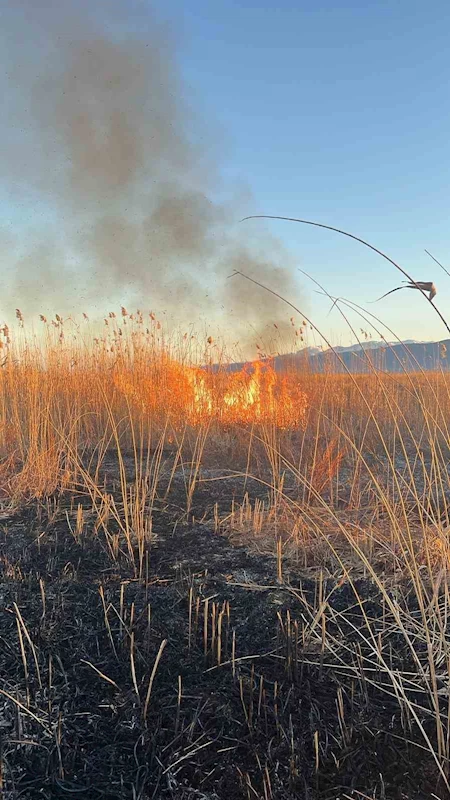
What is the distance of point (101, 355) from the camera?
6.16m

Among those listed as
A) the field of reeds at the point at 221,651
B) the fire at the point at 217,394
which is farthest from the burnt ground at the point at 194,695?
the fire at the point at 217,394

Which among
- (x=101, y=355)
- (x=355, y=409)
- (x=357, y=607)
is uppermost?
(x=101, y=355)

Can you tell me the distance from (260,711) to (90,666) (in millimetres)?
559

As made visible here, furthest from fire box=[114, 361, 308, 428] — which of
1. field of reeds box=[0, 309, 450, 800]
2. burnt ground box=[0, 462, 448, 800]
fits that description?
burnt ground box=[0, 462, 448, 800]

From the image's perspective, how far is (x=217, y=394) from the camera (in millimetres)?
5488

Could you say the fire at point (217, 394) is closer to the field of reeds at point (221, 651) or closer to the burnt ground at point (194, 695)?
the field of reeds at point (221, 651)

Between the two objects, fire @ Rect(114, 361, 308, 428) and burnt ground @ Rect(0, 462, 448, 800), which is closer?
burnt ground @ Rect(0, 462, 448, 800)

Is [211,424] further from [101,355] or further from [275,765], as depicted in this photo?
[275,765]

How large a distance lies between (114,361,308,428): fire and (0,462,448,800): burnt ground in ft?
9.72

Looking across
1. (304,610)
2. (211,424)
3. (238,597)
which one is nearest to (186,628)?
(238,597)

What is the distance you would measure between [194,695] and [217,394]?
4.16m

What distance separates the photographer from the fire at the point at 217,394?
5184 mm

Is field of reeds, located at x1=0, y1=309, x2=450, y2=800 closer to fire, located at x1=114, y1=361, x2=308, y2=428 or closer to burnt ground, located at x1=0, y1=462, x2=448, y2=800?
burnt ground, located at x1=0, y1=462, x2=448, y2=800

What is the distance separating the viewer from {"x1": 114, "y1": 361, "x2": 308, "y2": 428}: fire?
17.0 feet
